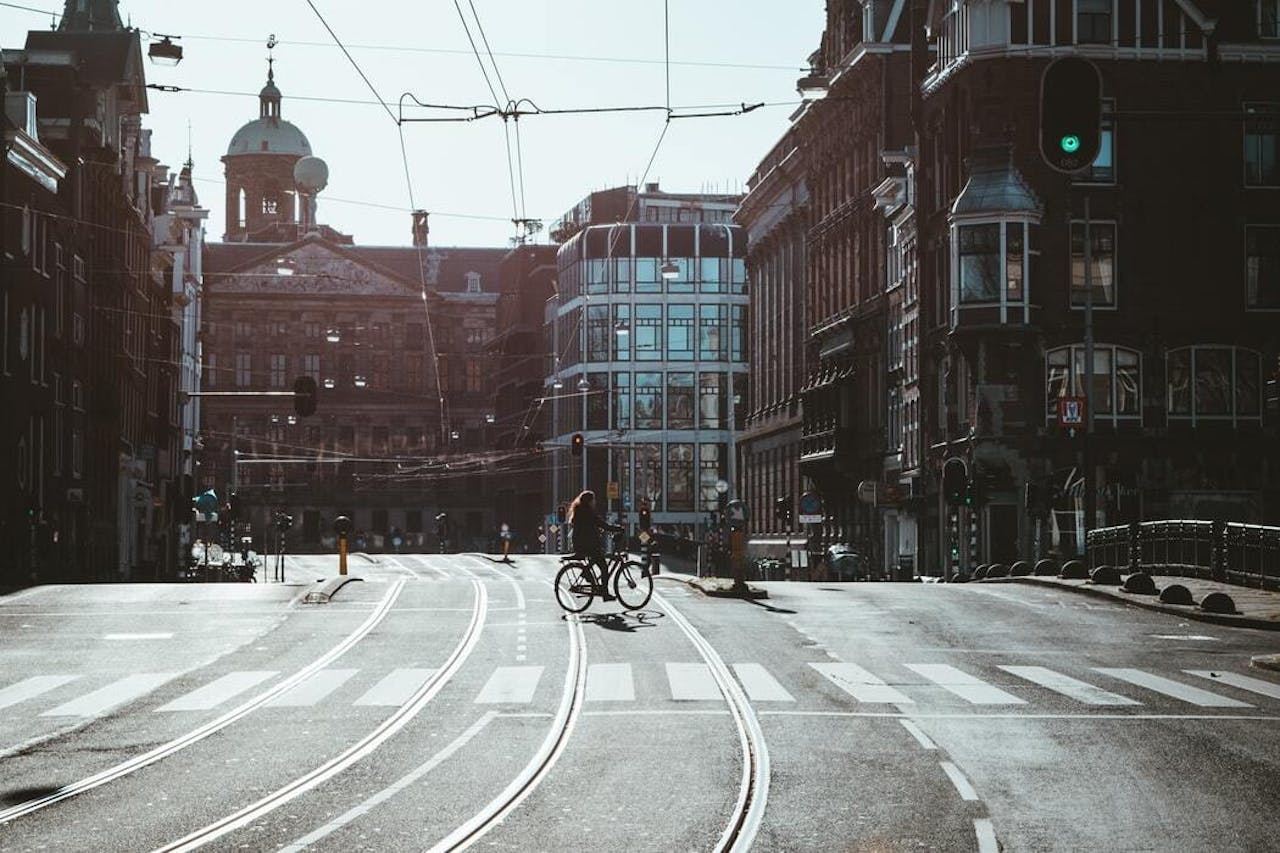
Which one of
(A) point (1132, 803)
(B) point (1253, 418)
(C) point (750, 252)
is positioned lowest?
(A) point (1132, 803)

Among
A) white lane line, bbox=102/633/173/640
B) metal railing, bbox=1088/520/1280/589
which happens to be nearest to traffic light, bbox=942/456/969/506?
metal railing, bbox=1088/520/1280/589

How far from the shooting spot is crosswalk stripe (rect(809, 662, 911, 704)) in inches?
798

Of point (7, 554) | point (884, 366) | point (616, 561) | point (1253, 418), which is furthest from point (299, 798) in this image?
point (884, 366)

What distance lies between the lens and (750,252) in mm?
107875

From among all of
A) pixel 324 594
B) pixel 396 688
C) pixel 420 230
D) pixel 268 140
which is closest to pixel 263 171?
pixel 268 140

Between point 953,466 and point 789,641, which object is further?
point 953,466

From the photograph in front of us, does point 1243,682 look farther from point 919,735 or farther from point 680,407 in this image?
point 680,407

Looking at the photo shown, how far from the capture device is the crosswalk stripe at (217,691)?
66.2 feet

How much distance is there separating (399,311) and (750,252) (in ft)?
188

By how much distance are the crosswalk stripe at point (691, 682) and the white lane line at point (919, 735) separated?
2656mm

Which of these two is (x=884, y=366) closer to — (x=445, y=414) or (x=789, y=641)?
(x=789, y=641)

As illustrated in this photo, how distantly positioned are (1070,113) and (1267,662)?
755 centimetres

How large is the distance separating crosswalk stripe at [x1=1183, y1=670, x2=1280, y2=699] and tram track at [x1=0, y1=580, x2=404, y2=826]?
9277 mm

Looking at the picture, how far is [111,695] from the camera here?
21.3 meters
